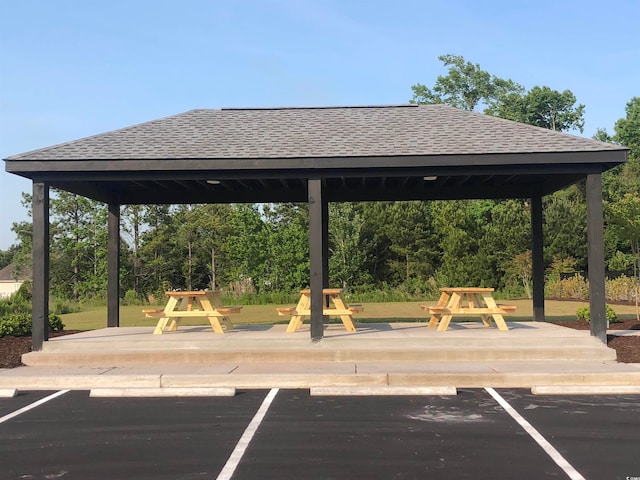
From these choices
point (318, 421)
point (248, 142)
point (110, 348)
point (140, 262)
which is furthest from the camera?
point (140, 262)

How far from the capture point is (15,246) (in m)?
75.1

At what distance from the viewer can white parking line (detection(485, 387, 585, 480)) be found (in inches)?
169

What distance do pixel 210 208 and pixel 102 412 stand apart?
1139 inches

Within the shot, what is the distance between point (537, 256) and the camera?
1224 centimetres

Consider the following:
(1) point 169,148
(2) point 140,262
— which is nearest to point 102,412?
(1) point 169,148

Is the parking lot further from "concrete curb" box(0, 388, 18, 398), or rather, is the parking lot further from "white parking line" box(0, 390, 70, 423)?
"concrete curb" box(0, 388, 18, 398)

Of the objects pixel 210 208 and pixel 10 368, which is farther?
pixel 210 208

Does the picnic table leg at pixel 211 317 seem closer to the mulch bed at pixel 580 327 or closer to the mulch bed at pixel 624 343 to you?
the mulch bed at pixel 580 327

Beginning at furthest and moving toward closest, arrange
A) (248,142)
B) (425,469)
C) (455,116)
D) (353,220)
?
1. (353,220)
2. (455,116)
3. (248,142)
4. (425,469)

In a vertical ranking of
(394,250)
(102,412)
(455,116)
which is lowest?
(102,412)

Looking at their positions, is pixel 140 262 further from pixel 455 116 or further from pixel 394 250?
pixel 455 116

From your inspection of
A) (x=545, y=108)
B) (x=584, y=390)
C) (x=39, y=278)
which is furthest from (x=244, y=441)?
(x=545, y=108)

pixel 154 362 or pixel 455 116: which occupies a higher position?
pixel 455 116

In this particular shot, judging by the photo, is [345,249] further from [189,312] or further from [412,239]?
[189,312]
